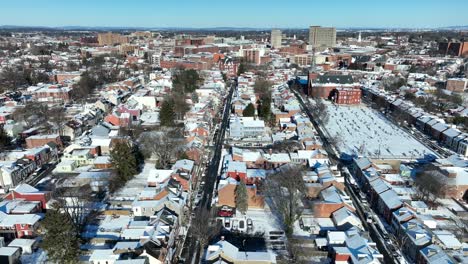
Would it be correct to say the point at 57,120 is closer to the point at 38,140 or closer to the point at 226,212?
the point at 38,140

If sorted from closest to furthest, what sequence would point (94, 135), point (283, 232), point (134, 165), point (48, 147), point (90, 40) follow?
point (283, 232) → point (134, 165) → point (48, 147) → point (94, 135) → point (90, 40)

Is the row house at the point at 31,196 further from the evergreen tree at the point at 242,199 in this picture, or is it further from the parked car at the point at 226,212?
the evergreen tree at the point at 242,199

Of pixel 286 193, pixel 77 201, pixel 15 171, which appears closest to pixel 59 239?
pixel 77 201

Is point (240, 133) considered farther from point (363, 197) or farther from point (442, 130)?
point (442, 130)

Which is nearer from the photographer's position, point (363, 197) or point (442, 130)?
point (363, 197)

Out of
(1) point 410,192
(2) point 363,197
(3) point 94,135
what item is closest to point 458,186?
(1) point 410,192

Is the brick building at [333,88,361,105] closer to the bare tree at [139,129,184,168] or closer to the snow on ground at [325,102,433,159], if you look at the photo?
the snow on ground at [325,102,433,159]
